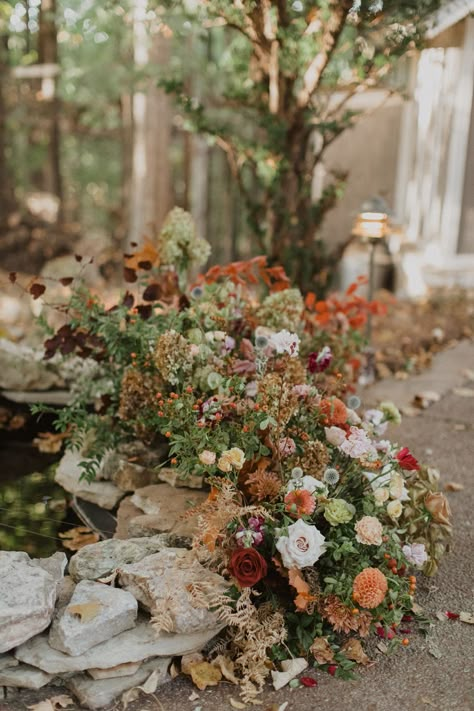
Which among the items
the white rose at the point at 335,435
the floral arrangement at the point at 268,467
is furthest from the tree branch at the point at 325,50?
the white rose at the point at 335,435

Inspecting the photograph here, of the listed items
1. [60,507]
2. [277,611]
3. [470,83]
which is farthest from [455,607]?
[470,83]

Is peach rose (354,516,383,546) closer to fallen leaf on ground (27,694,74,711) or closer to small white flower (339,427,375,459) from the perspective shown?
small white flower (339,427,375,459)

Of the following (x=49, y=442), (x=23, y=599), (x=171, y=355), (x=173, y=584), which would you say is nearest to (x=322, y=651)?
(x=173, y=584)

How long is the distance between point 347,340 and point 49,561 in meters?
2.70

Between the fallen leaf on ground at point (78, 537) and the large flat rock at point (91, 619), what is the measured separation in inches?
37.0

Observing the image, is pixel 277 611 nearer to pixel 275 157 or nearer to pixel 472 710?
pixel 472 710

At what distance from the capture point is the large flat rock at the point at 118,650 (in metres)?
2.67

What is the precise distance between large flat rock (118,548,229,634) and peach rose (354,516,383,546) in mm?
541

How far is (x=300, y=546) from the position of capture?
2.86 m

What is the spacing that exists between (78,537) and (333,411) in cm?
145

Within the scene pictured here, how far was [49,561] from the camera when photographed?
123 inches

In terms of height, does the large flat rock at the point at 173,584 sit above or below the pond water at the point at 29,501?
above

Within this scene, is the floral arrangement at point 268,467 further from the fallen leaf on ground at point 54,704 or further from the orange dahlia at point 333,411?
the fallen leaf on ground at point 54,704

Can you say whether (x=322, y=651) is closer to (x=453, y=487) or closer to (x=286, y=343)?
(x=286, y=343)
